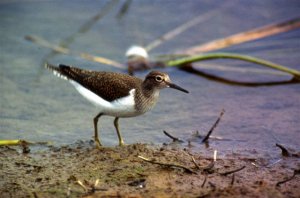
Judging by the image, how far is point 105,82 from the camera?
21.9 feet

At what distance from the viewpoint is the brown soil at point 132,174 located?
5227 mm

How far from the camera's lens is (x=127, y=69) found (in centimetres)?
869

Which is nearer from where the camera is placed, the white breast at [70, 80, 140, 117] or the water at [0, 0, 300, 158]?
the white breast at [70, 80, 140, 117]

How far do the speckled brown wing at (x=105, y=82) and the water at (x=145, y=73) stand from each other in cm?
55

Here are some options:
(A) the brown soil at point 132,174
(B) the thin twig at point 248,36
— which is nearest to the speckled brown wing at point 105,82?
(A) the brown soil at point 132,174

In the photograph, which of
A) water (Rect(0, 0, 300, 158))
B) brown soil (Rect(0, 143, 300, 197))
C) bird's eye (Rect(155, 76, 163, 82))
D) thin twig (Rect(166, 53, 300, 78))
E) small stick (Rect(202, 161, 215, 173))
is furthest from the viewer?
thin twig (Rect(166, 53, 300, 78))

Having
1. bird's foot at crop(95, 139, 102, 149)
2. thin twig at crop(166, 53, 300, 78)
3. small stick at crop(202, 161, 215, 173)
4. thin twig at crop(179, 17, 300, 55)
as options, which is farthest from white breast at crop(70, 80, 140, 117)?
thin twig at crop(179, 17, 300, 55)

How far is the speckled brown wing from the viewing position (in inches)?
258

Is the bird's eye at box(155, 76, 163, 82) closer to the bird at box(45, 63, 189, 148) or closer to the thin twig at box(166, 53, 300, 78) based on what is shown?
the bird at box(45, 63, 189, 148)

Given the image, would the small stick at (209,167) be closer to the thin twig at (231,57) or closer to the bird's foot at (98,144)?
the bird's foot at (98,144)

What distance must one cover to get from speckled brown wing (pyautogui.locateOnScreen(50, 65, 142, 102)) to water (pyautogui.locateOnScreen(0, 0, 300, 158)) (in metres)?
0.55

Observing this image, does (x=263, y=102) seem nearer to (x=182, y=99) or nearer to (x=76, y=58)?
(x=182, y=99)

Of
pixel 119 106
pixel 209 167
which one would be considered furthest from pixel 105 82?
pixel 209 167

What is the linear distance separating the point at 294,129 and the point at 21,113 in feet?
10.6
